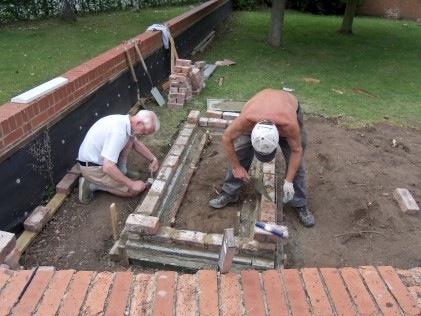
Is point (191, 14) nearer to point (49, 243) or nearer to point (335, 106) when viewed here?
point (335, 106)

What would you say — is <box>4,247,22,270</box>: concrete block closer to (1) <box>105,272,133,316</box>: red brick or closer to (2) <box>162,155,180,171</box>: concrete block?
(1) <box>105,272,133,316</box>: red brick

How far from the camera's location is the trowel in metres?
3.82

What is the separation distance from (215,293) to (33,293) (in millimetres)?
865

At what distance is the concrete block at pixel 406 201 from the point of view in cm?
403

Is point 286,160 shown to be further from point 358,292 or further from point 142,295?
point 142,295

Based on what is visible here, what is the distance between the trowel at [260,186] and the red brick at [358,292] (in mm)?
1925

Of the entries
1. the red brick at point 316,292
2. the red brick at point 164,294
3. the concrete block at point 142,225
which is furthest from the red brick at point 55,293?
the concrete block at point 142,225

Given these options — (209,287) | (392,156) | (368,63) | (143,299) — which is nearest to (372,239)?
(392,156)

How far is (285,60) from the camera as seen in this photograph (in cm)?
978

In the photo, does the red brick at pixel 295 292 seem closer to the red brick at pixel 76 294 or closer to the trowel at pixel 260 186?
the red brick at pixel 76 294

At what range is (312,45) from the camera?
11523mm

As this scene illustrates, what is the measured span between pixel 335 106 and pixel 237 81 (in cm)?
223

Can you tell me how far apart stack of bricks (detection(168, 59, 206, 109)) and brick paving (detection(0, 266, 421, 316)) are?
4863mm

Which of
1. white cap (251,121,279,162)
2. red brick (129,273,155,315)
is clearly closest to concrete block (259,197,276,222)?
white cap (251,121,279,162)
